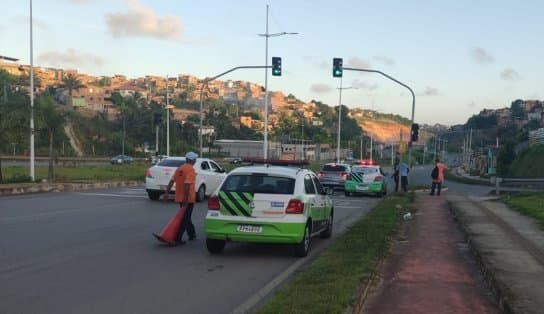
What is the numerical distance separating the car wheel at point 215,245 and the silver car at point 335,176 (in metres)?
22.5

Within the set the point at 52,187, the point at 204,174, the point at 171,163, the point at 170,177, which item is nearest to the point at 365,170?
the point at 204,174

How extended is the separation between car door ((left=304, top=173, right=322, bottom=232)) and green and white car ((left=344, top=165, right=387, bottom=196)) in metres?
17.9

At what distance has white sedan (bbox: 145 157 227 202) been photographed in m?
22.8

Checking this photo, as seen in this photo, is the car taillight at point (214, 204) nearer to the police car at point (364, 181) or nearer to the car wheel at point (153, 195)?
the car wheel at point (153, 195)

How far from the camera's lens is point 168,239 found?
40.1 feet

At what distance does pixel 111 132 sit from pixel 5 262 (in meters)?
98.8

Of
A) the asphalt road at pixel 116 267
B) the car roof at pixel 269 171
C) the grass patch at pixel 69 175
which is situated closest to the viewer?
the asphalt road at pixel 116 267

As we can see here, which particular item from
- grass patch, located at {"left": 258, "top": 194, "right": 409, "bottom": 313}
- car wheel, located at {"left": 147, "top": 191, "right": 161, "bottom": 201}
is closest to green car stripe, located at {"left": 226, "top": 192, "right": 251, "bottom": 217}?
grass patch, located at {"left": 258, "top": 194, "right": 409, "bottom": 313}

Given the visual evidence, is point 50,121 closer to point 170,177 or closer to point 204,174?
point 204,174

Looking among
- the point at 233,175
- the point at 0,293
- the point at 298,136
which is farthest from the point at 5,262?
the point at 298,136

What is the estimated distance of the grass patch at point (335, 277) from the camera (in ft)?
23.3

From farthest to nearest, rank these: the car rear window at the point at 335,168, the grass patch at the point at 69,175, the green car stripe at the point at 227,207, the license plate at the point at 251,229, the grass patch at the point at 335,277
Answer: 1. the car rear window at the point at 335,168
2. the grass patch at the point at 69,175
3. the green car stripe at the point at 227,207
4. the license plate at the point at 251,229
5. the grass patch at the point at 335,277

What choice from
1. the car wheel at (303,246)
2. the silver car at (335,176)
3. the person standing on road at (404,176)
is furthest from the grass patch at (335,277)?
the silver car at (335,176)

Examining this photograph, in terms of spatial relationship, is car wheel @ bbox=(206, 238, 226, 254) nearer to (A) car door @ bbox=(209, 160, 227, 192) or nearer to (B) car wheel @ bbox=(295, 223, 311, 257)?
(B) car wheel @ bbox=(295, 223, 311, 257)
